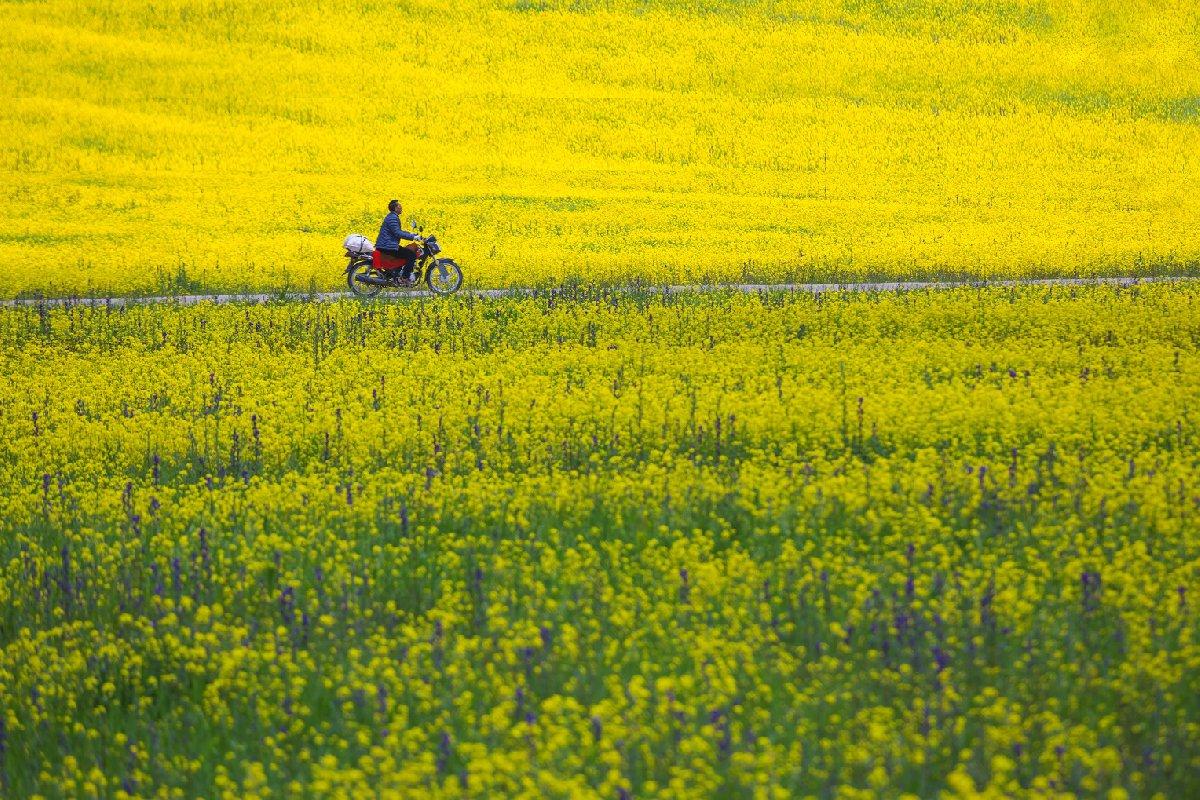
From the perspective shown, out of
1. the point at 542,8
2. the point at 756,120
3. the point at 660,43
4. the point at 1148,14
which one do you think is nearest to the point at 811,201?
the point at 756,120

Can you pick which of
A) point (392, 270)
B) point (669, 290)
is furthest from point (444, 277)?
point (669, 290)

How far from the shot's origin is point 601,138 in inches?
1574

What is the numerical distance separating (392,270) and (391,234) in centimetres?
62

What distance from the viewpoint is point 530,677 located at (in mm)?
6395

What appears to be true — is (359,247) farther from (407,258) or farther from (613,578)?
(613,578)

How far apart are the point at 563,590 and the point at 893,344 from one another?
8916 millimetres

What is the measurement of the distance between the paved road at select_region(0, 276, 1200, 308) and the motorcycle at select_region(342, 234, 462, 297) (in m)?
0.20

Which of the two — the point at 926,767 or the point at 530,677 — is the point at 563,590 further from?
the point at 926,767

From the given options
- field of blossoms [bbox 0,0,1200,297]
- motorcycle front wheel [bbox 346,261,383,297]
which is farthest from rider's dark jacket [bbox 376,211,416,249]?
field of blossoms [bbox 0,0,1200,297]

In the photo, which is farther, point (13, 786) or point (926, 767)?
point (13, 786)

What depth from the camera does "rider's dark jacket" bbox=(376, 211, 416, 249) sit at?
2131 centimetres

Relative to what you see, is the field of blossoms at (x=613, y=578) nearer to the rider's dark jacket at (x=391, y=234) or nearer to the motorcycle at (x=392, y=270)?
the rider's dark jacket at (x=391, y=234)

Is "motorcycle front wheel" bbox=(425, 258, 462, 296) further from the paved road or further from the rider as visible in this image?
the rider

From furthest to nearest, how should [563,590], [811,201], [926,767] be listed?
[811,201] < [563,590] < [926,767]
